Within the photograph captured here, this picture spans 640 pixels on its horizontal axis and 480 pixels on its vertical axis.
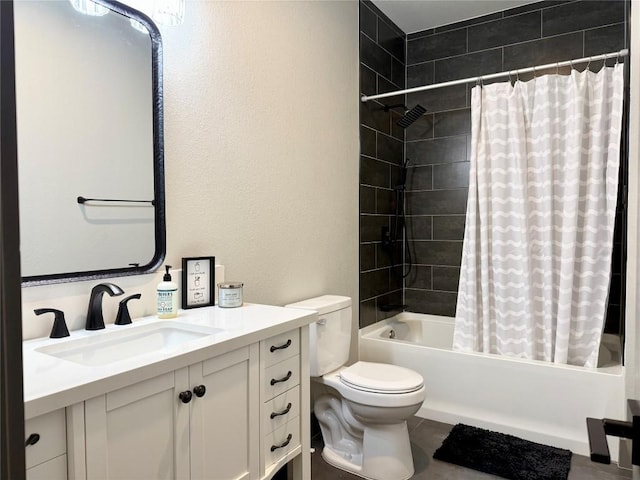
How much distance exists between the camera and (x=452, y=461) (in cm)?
228

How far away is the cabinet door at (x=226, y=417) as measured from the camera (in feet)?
4.09

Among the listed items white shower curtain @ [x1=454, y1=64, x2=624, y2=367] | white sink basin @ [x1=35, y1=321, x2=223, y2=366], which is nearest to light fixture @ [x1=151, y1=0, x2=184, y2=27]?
white sink basin @ [x1=35, y1=321, x2=223, y2=366]

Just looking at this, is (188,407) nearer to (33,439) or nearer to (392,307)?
(33,439)

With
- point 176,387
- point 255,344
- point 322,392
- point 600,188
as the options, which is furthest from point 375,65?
point 176,387

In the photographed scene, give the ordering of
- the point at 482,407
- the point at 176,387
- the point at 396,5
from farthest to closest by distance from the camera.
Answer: the point at 396,5 → the point at 482,407 → the point at 176,387

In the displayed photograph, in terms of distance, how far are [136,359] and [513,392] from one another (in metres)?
2.18

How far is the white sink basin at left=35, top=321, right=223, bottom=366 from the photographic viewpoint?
1.29m

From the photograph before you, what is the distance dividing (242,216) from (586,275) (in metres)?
1.89

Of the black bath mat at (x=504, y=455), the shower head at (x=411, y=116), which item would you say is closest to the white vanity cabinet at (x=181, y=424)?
the black bath mat at (x=504, y=455)

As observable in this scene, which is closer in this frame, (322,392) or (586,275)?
(586,275)

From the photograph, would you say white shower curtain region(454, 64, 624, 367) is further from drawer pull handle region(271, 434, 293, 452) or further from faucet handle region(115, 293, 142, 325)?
faucet handle region(115, 293, 142, 325)

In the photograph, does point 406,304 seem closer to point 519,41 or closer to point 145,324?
point 519,41

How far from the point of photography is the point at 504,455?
2.30 meters

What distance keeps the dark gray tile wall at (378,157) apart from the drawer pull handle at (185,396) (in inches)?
78.8
